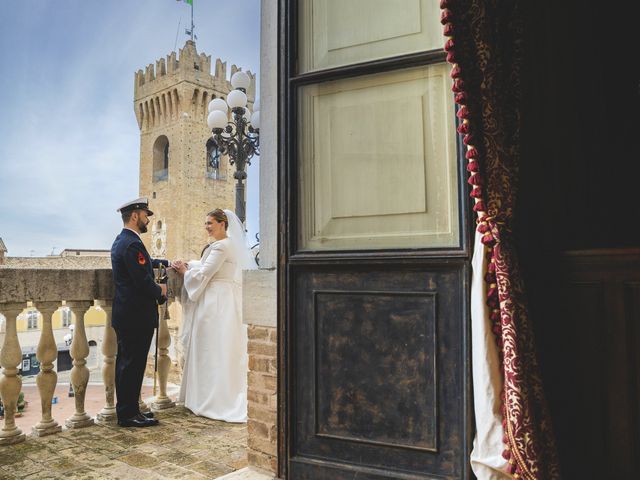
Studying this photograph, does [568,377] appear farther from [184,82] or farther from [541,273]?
[184,82]

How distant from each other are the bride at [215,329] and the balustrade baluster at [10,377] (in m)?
1.37

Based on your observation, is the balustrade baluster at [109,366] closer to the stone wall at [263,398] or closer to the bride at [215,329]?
the bride at [215,329]

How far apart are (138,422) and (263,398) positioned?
1.73 m

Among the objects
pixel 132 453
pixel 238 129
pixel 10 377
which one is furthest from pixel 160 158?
pixel 132 453

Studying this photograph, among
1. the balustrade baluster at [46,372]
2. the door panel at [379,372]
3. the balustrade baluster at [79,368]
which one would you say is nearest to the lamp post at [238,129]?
the balustrade baluster at [79,368]

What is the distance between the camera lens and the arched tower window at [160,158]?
124ft

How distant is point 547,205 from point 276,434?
178 cm

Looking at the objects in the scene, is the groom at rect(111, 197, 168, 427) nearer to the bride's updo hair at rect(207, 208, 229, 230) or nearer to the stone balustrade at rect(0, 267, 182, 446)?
the stone balustrade at rect(0, 267, 182, 446)

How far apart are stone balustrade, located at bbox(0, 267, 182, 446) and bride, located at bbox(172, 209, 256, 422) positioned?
0.71 meters

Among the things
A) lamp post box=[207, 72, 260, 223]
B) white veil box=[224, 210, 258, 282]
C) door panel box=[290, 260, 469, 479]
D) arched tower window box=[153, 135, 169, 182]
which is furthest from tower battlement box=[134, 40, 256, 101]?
door panel box=[290, 260, 469, 479]

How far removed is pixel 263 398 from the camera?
8.86ft

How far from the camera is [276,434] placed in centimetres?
263

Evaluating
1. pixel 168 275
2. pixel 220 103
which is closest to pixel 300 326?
pixel 168 275

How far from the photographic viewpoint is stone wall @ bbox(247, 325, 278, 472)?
8.70ft
